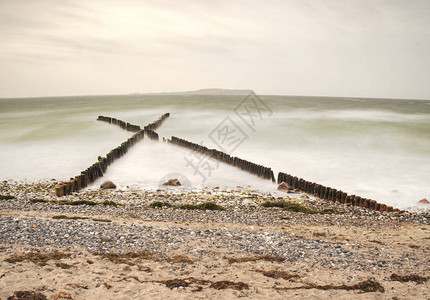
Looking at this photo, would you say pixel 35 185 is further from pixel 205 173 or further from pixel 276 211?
pixel 276 211

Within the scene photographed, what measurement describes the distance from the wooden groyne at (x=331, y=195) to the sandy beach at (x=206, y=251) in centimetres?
34

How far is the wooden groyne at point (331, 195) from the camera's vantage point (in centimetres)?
921

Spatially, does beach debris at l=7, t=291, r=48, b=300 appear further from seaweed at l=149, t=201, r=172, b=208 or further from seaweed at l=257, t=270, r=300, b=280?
seaweed at l=149, t=201, r=172, b=208

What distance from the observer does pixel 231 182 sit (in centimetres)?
1232

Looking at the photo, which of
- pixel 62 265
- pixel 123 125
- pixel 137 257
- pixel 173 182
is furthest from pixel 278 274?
pixel 123 125

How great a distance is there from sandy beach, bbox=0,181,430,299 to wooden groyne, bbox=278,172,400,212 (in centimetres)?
34

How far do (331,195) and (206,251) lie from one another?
5.37 m

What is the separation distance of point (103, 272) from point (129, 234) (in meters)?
1.49

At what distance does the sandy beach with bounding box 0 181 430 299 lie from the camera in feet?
16.1

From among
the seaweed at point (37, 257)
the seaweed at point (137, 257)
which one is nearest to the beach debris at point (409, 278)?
the seaweed at point (137, 257)

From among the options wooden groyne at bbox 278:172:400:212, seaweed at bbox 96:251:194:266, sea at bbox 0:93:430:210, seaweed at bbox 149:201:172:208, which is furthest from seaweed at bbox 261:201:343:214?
seaweed at bbox 96:251:194:266

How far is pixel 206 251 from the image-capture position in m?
6.20

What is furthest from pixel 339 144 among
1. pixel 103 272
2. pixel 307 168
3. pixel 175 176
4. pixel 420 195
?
pixel 103 272

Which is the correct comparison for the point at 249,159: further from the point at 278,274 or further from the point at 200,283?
the point at 200,283
